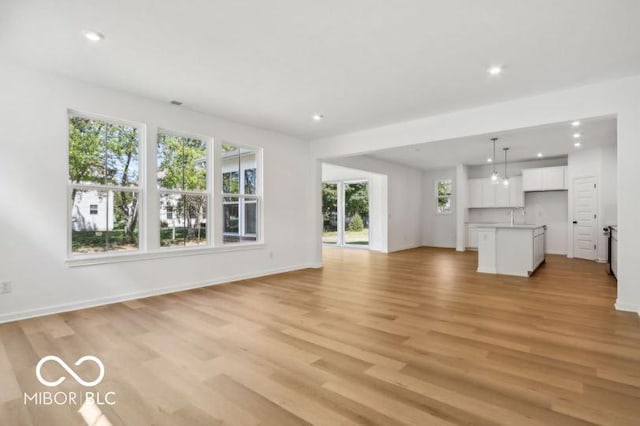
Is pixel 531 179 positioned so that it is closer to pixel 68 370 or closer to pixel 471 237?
pixel 471 237

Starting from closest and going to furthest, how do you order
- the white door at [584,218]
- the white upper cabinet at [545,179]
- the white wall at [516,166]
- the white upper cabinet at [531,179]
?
the white door at [584,218] → the white upper cabinet at [545,179] → the white upper cabinet at [531,179] → the white wall at [516,166]

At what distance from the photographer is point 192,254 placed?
199 inches

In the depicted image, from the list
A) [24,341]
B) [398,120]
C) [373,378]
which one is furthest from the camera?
[398,120]

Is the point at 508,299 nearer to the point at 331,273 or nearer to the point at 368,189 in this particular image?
the point at 331,273

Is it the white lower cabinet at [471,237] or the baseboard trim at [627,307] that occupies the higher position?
the white lower cabinet at [471,237]

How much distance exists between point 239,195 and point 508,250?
207 inches

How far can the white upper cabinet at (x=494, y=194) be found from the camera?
952 cm

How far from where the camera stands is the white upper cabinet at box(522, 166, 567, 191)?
28.1 feet

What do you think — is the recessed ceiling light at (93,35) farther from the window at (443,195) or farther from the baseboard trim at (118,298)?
the window at (443,195)

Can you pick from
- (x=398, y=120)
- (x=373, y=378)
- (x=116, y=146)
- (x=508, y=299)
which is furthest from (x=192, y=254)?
(x=508, y=299)

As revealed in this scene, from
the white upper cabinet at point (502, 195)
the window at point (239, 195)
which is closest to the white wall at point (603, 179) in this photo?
the white upper cabinet at point (502, 195)

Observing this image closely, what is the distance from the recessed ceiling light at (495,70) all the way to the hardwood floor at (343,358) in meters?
2.78

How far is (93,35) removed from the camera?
289 cm

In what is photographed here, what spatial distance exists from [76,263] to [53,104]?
6.23 ft
